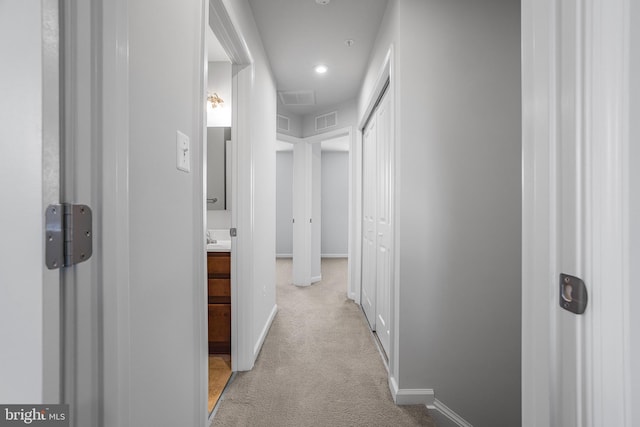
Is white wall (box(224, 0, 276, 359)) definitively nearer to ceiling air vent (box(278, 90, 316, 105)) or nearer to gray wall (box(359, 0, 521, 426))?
ceiling air vent (box(278, 90, 316, 105))

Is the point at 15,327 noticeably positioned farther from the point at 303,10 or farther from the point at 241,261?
the point at 303,10

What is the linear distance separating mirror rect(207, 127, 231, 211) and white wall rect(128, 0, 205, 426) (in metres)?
1.70

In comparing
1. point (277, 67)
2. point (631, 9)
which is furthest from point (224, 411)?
point (277, 67)

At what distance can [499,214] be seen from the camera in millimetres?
1779

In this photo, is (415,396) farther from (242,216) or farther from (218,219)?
(218,219)

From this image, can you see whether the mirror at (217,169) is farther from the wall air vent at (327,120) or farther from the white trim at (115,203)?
the white trim at (115,203)

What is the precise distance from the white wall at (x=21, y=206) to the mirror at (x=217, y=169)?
244 centimetres

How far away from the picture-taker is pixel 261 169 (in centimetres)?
269

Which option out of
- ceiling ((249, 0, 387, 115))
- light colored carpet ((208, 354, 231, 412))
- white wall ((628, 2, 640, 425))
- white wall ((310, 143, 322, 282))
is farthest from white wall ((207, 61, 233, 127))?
white wall ((628, 2, 640, 425))

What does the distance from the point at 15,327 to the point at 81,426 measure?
23 centimetres

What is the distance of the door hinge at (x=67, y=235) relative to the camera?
467 millimetres

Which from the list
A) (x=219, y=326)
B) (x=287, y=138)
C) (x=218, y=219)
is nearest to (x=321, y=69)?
(x=287, y=138)

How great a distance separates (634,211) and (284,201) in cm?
688

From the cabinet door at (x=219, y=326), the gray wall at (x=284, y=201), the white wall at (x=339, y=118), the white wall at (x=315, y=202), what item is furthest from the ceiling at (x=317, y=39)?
the gray wall at (x=284, y=201)
